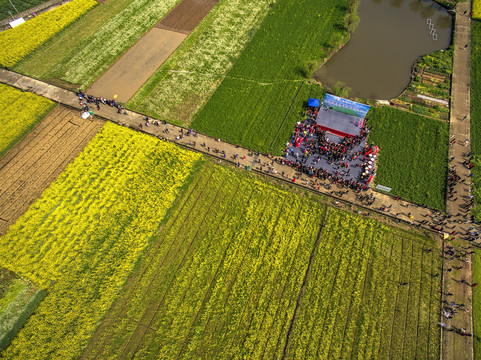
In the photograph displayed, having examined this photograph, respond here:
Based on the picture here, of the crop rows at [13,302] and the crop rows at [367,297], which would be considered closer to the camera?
the crop rows at [367,297]

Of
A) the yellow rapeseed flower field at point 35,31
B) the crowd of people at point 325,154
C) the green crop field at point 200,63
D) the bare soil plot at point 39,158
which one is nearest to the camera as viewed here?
the bare soil plot at point 39,158

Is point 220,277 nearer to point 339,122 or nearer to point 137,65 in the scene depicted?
point 339,122

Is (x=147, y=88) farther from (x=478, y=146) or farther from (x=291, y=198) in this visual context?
(x=478, y=146)

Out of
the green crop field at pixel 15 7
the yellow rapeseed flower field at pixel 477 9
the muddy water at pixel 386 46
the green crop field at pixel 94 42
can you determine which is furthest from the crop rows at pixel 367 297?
the green crop field at pixel 15 7

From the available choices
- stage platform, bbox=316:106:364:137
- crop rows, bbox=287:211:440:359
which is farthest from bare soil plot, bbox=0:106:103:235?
crop rows, bbox=287:211:440:359

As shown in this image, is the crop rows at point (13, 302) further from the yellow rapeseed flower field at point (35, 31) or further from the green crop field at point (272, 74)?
the yellow rapeseed flower field at point (35, 31)

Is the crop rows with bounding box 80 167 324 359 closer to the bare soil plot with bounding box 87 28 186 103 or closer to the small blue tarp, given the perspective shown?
the small blue tarp
